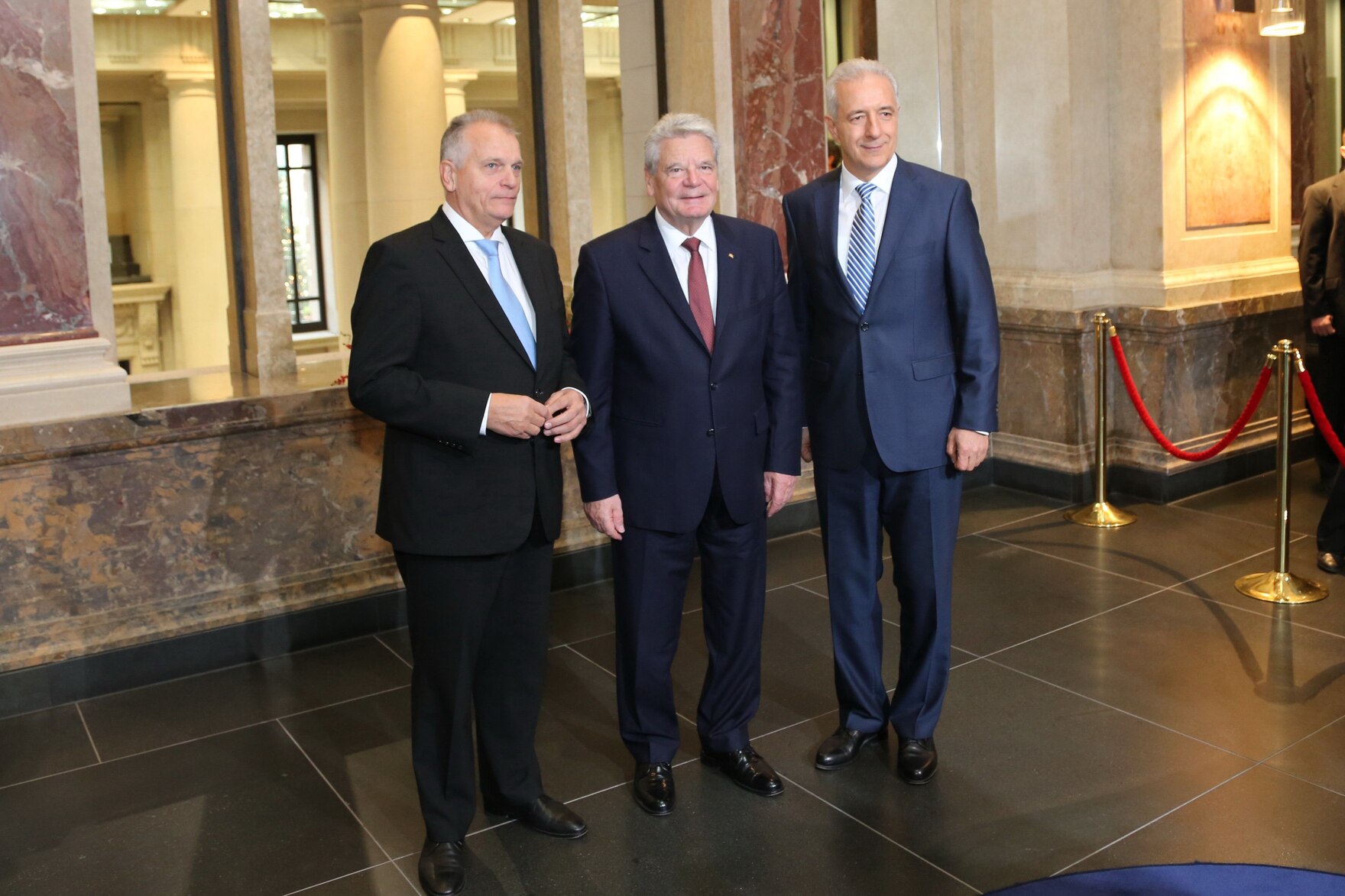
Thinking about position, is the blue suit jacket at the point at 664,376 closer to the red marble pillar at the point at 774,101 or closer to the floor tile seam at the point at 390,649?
the floor tile seam at the point at 390,649

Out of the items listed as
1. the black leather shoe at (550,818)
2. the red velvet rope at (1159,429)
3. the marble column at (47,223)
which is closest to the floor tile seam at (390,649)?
the marble column at (47,223)

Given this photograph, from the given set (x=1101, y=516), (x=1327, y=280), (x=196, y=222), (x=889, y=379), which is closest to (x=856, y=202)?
(x=889, y=379)

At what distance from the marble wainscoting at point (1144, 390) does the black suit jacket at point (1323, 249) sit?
49cm

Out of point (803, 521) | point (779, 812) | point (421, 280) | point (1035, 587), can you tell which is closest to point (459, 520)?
point (421, 280)

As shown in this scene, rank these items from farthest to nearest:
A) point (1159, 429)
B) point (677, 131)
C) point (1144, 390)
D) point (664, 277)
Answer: point (1144, 390), point (1159, 429), point (664, 277), point (677, 131)

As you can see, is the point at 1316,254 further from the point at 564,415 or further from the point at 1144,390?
the point at 564,415

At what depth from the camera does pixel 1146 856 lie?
3279 millimetres

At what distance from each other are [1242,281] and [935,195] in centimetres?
403

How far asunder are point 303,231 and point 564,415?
32.6 feet

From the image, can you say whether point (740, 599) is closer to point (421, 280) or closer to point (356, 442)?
point (421, 280)

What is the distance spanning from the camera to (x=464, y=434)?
3055 millimetres

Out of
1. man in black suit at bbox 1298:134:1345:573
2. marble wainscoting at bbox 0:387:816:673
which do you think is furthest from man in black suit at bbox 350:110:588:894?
man in black suit at bbox 1298:134:1345:573

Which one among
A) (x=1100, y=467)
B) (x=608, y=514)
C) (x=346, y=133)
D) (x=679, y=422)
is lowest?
(x=1100, y=467)

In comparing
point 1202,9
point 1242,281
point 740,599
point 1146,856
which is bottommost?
point 1146,856
